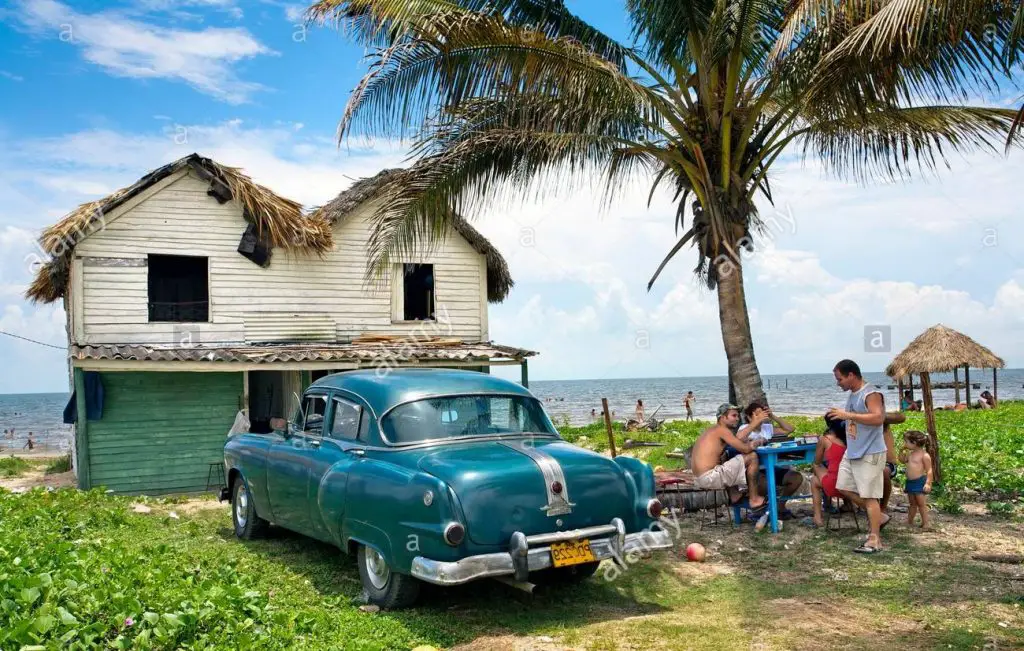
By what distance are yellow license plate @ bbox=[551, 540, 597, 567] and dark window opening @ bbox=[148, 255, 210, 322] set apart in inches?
484

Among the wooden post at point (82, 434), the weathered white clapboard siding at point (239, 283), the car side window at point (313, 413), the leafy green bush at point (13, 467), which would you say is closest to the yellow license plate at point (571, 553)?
the car side window at point (313, 413)

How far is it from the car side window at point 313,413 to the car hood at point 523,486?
168cm

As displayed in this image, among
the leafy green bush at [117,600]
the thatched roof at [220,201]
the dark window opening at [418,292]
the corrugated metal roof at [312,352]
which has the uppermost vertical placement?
the thatched roof at [220,201]

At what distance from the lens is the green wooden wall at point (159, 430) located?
14.7 m

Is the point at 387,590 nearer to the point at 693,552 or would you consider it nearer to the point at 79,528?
the point at 693,552

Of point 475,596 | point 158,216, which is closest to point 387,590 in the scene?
point 475,596

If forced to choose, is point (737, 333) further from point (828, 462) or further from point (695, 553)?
point (695, 553)

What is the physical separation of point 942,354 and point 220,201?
2170 cm

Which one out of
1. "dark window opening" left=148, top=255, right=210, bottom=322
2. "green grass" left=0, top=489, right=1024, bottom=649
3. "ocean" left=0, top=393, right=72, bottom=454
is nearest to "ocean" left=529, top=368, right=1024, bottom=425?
"dark window opening" left=148, top=255, right=210, bottom=322

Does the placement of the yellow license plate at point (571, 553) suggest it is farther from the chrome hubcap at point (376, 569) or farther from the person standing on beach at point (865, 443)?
the person standing on beach at point (865, 443)

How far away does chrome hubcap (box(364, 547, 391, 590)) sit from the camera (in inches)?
250

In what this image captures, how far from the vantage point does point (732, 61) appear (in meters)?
10.4

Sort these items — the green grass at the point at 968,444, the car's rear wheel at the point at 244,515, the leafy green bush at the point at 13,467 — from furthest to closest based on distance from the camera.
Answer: the leafy green bush at the point at 13,467, the green grass at the point at 968,444, the car's rear wheel at the point at 244,515

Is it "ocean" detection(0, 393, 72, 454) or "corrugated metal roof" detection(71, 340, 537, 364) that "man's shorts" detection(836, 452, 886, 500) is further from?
"ocean" detection(0, 393, 72, 454)
